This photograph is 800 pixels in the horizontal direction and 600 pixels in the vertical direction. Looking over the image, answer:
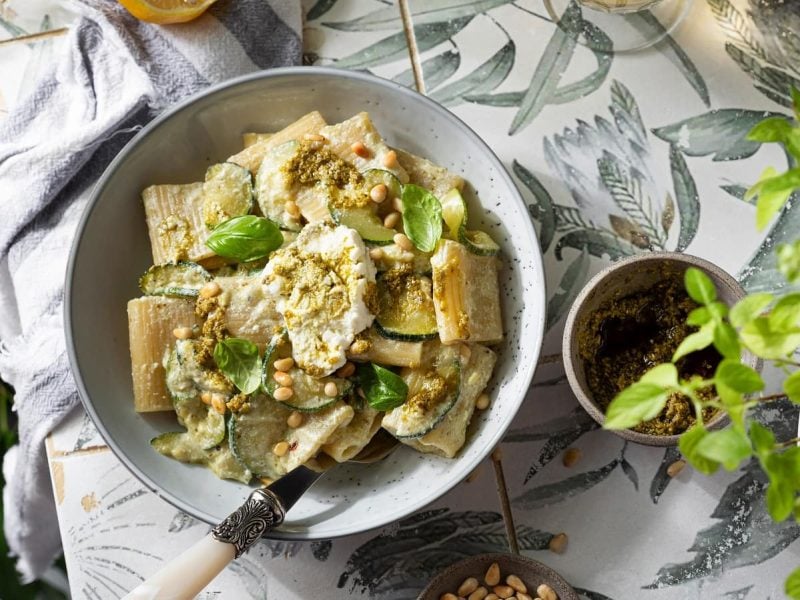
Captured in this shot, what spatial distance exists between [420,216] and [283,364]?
408mm

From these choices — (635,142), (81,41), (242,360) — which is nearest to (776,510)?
(242,360)

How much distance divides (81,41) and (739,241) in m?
1.65

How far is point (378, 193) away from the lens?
5.98 ft

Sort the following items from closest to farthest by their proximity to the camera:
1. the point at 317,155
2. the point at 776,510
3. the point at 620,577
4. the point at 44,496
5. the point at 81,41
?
the point at 776,510 < the point at 317,155 < the point at 620,577 < the point at 81,41 < the point at 44,496

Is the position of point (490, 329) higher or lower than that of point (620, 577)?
higher

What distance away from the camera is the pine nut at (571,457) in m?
2.01

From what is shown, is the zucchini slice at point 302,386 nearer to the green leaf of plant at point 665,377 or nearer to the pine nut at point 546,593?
the pine nut at point 546,593

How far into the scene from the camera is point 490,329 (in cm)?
181

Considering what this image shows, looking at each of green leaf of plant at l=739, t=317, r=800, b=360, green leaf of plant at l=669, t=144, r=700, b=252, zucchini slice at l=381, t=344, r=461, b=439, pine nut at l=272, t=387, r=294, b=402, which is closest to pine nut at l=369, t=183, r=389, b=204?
zucchini slice at l=381, t=344, r=461, b=439

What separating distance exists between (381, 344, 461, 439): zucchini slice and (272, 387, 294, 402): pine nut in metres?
0.20

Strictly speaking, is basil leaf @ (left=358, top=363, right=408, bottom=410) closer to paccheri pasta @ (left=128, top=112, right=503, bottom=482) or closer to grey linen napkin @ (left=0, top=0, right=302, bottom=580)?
paccheri pasta @ (left=128, top=112, right=503, bottom=482)

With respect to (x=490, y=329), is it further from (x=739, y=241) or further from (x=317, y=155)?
(x=739, y=241)

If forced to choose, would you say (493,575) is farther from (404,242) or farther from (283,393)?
(404,242)

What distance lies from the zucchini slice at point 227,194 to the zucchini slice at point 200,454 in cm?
47
